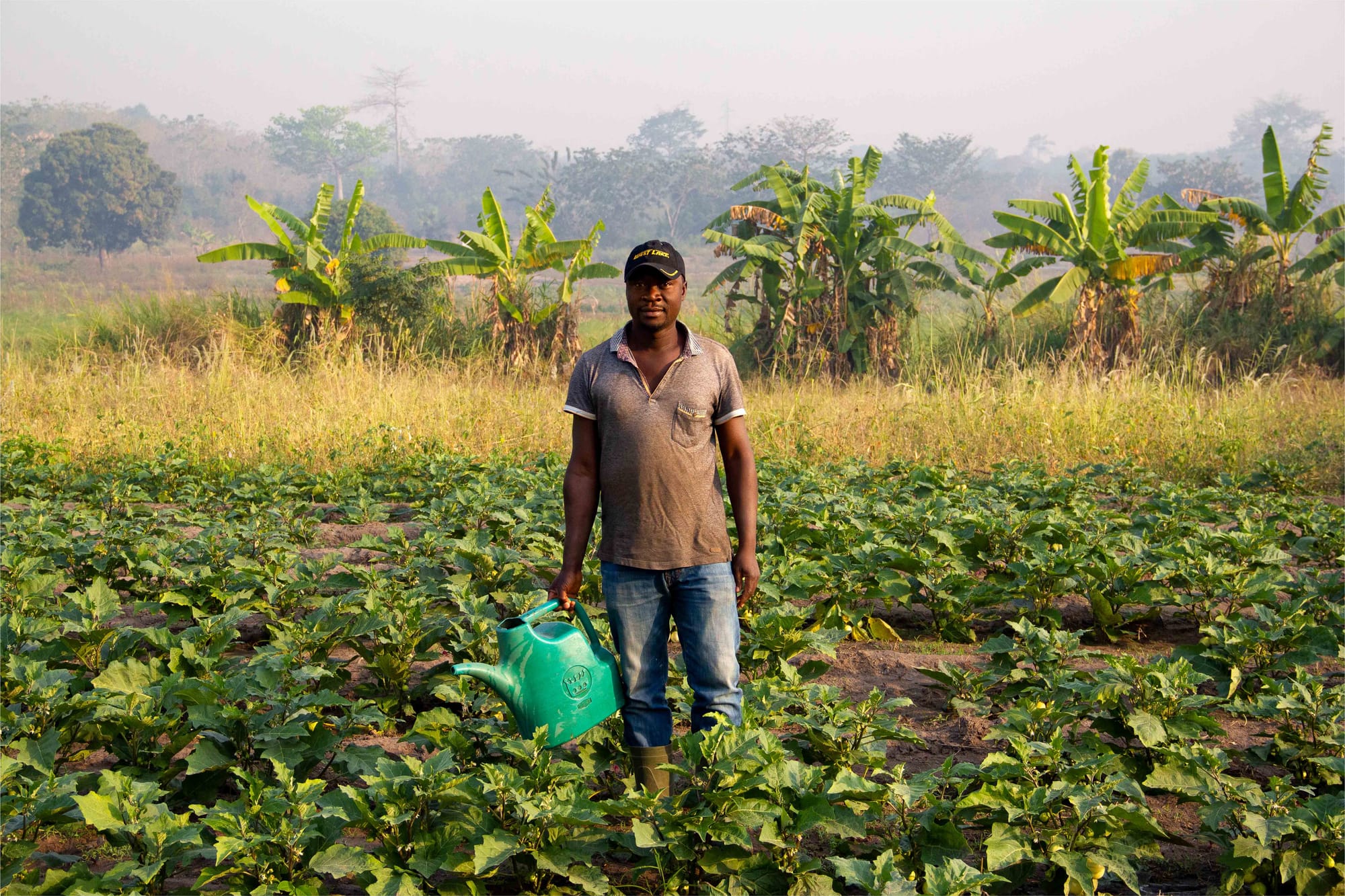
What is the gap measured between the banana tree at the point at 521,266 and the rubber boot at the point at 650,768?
14.5m

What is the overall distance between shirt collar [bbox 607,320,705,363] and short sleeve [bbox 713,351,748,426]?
3.7 inches

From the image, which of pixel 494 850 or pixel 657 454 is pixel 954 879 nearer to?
pixel 494 850

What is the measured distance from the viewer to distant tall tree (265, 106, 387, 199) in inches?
3145

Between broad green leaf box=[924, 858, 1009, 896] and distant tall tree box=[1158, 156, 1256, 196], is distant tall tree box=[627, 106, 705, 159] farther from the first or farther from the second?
broad green leaf box=[924, 858, 1009, 896]

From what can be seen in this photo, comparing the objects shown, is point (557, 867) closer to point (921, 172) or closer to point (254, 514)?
point (254, 514)

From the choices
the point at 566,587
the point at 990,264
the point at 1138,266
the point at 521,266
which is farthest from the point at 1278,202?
the point at 566,587

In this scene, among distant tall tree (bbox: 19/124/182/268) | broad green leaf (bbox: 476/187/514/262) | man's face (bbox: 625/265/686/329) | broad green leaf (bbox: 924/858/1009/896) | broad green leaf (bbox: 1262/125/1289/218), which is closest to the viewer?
broad green leaf (bbox: 924/858/1009/896)

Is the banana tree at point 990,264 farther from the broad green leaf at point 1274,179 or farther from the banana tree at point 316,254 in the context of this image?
the banana tree at point 316,254

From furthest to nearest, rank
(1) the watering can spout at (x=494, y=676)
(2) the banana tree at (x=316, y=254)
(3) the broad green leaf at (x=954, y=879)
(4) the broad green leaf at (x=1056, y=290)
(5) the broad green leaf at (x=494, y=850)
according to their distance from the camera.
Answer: (2) the banana tree at (x=316, y=254), (4) the broad green leaf at (x=1056, y=290), (1) the watering can spout at (x=494, y=676), (5) the broad green leaf at (x=494, y=850), (3) the broad green leaf at (x=954, y=879)

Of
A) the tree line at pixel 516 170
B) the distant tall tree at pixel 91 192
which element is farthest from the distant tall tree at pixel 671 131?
the distant tall tree at pixel 91 192

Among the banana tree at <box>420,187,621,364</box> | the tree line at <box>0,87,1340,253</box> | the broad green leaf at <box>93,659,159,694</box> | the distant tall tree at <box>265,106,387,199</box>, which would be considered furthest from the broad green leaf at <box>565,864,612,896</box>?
the distant tall tree at <box>265,106,387,199</box>

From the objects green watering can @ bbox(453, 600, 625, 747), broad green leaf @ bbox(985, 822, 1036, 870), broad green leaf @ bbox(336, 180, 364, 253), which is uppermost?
broad green leaf @ bbox(336, 180, 364, 253)

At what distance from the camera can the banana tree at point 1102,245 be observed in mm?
16359

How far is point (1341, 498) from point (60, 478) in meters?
10.6
